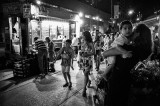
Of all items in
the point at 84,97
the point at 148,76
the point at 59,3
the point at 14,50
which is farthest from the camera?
the point at 59,3

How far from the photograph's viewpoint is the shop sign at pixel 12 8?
10.7 meters

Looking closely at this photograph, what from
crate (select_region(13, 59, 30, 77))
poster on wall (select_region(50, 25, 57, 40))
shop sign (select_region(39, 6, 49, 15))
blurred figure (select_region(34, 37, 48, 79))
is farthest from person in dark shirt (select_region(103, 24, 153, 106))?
poster on wall (select_region(50, 25, 57, 40))

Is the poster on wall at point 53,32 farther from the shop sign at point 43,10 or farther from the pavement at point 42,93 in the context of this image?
the pavement at point 42,93

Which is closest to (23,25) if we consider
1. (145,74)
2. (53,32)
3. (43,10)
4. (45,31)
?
(43,10)

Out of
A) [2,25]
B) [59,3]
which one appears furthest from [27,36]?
[59,3]

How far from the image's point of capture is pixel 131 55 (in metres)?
1.68

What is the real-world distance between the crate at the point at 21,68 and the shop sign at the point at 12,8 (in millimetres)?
4803

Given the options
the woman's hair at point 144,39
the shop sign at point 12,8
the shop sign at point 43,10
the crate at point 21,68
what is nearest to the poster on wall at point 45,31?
the shop sign at point 43,10

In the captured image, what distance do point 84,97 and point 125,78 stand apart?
375cm

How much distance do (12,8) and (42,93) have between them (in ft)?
27.3

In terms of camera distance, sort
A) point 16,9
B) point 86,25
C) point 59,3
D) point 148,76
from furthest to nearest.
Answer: point 86,25, point 59,3, point 16,9, point 148,76

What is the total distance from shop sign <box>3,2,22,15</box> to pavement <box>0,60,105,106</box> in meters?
5.78

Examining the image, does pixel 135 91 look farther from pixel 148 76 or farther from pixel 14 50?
pixel 14 50

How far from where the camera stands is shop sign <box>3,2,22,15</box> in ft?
35.2
